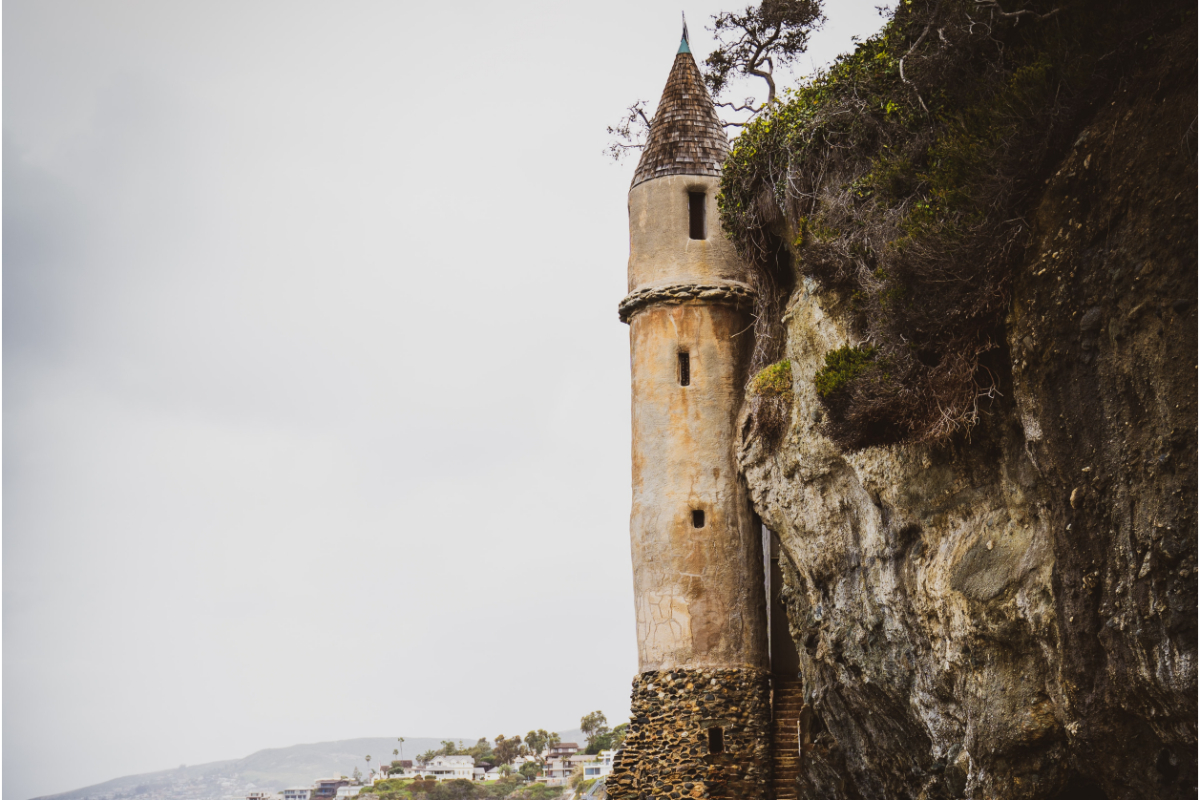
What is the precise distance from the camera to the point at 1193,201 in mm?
8195

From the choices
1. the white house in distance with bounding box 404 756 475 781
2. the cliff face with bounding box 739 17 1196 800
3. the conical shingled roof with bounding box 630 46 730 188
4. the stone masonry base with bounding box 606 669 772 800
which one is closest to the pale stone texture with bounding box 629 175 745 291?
the conical shingled roof with bounding box 630 46 730 188

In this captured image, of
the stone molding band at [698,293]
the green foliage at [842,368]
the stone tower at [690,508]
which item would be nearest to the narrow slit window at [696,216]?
the stone tower at [690,508]

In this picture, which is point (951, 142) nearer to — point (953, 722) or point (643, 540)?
point (953, 722)

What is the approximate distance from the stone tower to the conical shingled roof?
37mm

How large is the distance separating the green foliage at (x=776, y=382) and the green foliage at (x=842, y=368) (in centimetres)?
372

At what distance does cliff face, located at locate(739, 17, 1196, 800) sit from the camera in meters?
8.46

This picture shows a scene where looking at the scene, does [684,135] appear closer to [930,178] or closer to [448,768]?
[930,178]

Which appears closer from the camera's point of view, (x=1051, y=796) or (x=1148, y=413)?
(x=1148, y=413)

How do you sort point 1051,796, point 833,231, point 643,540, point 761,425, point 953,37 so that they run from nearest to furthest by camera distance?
point 1051,796 → point 953,37 → point 833,231 → point 761,425 → point 643,540

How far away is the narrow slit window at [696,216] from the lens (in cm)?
2112

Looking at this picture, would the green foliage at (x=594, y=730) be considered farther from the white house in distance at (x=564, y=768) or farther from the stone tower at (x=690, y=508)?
the stone tower at (x=690, y=508)

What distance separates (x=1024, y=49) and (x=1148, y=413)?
4.53 m

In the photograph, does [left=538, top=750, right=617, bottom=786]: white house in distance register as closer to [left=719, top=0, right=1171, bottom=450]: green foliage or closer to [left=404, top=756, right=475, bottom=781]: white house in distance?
[left=404, top=756, right=475, bottom=781]: white house in distance

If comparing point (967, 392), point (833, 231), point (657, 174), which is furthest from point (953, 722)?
point (657, 174)
